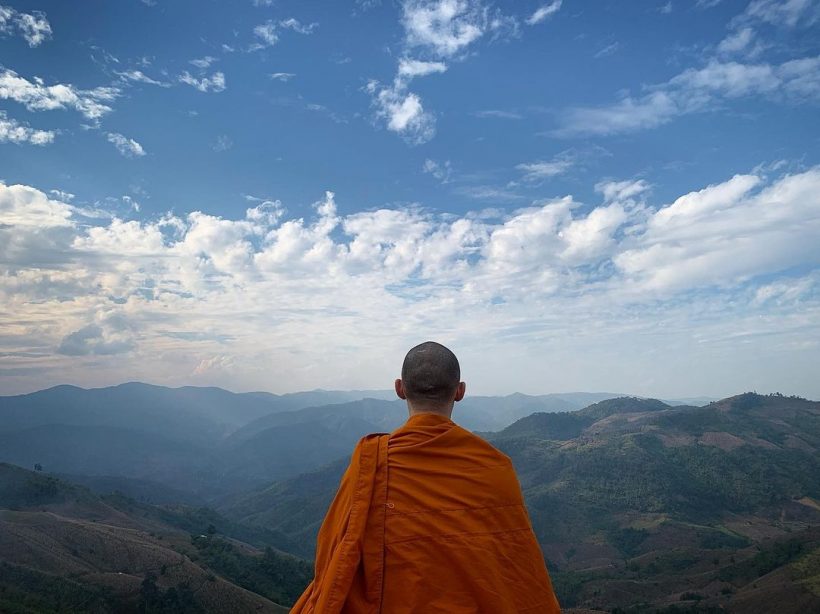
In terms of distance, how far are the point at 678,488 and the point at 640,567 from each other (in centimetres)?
5463

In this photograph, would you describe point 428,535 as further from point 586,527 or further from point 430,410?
point 586,527

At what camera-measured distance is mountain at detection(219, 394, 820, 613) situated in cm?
5594

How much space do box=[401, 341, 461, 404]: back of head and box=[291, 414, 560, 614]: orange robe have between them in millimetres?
240

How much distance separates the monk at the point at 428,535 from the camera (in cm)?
265

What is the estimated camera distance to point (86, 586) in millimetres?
44969

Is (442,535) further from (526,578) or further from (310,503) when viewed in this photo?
(310,503)

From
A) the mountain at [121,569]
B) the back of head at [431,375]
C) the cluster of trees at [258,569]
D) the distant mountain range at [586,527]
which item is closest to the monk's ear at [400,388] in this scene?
the back of head at [431,375]

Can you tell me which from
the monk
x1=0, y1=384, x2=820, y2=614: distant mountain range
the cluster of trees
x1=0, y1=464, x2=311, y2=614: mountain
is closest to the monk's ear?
the monk

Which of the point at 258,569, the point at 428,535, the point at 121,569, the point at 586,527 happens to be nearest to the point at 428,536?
the point at 428,535

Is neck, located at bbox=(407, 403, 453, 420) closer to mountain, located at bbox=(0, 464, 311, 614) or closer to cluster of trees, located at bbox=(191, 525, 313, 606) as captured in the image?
mountain, located at bbox=(0, 464, 311, 614)

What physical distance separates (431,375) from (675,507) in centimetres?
13072

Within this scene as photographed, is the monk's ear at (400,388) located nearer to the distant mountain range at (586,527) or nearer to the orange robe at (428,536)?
the orange robe at (428,536)

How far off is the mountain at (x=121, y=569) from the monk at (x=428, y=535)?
45.5m

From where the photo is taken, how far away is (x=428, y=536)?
2.71 m
